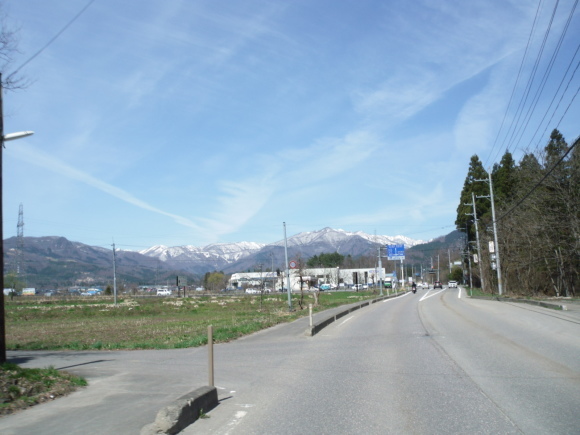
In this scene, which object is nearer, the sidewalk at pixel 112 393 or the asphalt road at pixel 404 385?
the sidewalk at pixel 112 393

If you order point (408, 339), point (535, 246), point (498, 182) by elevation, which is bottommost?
point (408, 339)

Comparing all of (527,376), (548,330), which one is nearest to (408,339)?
(548,330)

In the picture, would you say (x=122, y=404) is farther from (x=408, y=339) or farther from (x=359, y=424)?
(x=408, y=339)

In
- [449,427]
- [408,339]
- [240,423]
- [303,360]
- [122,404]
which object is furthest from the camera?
[408,339]

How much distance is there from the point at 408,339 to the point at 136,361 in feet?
27.7

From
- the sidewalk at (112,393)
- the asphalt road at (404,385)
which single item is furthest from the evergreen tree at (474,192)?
the sidewalk at (112,393)

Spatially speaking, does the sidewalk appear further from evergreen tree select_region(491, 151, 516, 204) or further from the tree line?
evergreen tree select_region(491, 151, 516, 204)

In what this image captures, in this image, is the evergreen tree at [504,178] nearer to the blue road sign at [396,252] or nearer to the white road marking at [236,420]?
the blue road sign at [396,252]

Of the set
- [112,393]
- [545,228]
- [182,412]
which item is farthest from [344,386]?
[545,228]

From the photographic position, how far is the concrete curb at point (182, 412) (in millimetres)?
6602

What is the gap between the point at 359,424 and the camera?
700 centimetres

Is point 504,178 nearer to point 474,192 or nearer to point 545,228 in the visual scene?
point 474,192

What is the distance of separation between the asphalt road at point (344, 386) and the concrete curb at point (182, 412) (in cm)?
17

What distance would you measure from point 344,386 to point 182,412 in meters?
3.57
